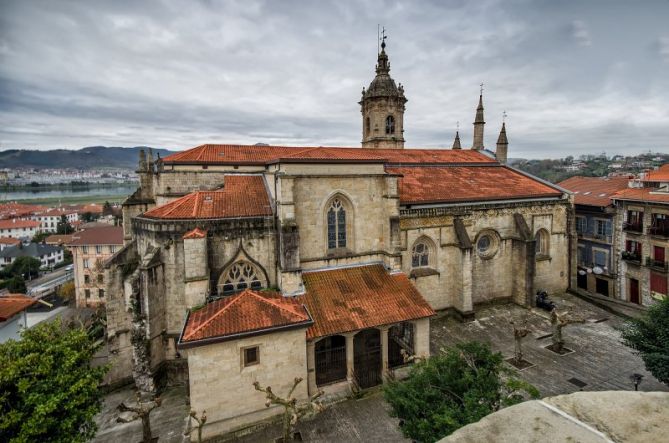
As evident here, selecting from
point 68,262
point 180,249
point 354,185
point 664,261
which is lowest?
point 68,262

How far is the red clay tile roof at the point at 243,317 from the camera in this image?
13812mm

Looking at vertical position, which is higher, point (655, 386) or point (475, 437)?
point (475, 437)

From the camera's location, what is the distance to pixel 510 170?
106ft

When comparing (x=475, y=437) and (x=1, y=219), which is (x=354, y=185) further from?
(x=1, y=219)

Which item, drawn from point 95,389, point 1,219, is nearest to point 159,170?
point 95,389

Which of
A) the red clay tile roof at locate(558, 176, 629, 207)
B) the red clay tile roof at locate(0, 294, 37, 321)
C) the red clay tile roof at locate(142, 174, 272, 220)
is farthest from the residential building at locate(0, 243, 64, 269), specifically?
the red clay tile roof at locate(558, 176, 629, 207)

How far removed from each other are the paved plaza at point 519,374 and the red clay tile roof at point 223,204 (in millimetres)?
9272

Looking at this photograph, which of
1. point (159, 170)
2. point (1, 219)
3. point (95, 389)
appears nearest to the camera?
point (95, 389)

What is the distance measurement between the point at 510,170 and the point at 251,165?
23.9 metres

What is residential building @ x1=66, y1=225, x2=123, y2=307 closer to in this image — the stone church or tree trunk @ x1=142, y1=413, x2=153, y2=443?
the stone church

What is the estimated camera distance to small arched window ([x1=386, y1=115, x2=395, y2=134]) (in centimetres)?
3250

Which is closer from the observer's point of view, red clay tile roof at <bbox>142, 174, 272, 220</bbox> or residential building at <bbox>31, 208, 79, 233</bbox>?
red clay tile roof at <bbox>142, 174, 272, 220</bbox>

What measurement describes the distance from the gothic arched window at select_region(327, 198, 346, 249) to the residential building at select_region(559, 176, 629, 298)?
2150 centimetres

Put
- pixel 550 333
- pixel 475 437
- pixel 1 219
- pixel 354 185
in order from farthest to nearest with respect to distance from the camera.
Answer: pixel 1 219, pixel 550 333, pixel 354 185, pixel 475 437
